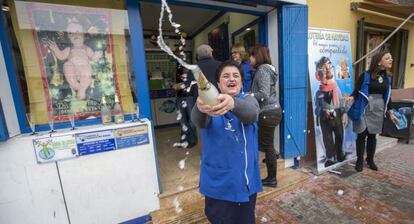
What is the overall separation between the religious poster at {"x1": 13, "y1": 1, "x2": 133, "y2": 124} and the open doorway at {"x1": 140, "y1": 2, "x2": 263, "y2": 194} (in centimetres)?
71

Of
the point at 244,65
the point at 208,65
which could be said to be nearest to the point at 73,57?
the point at 208,65

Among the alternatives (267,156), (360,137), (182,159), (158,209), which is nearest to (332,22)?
(360,137)

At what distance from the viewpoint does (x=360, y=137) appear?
2.78 m

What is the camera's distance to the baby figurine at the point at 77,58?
171cm

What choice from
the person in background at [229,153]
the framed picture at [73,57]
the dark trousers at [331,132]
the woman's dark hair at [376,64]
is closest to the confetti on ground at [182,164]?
the framed picture at [73,57]

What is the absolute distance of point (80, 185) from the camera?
1705mm

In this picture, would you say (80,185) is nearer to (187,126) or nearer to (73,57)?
(73,57)

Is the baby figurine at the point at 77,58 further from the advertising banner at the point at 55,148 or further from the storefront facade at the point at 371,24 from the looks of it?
the storefront facade at the point at 371,24

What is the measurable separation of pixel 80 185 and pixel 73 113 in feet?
2.12

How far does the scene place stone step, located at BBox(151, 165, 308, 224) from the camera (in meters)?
1.90

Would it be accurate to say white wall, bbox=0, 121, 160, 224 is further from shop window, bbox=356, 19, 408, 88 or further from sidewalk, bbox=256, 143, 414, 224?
shop window, bbox=356, 19, 408, 88

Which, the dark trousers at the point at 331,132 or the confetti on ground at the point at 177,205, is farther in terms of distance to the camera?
the dark trousers at the point at 331,132

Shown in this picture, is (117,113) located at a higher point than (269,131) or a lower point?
higher

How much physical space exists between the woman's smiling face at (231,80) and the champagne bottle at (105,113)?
4.19 ft
